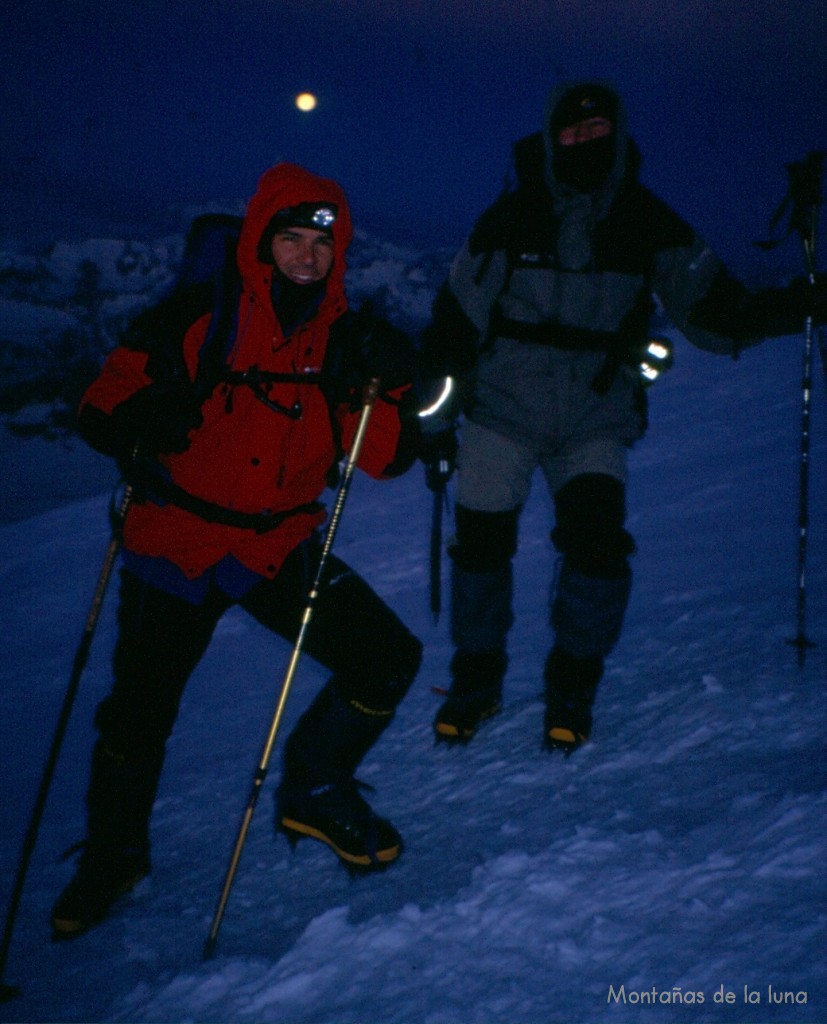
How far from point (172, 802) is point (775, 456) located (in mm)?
8099

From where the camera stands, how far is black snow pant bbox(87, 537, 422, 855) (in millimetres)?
2691

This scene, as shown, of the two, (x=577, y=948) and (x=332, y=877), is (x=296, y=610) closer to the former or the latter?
(x=332, y=877)

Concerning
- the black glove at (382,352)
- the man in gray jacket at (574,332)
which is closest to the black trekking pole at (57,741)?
the black glove at (382,352)

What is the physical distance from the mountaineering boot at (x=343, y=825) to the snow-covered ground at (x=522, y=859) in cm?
9

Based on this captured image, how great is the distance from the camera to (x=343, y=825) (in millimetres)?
2895

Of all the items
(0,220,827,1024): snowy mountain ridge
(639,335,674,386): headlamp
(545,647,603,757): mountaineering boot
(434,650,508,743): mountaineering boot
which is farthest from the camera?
(434,650,508,743): mountaineering boot

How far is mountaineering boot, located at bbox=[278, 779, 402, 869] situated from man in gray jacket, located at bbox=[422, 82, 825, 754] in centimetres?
94

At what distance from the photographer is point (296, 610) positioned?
2.85m

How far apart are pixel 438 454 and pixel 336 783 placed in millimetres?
1448

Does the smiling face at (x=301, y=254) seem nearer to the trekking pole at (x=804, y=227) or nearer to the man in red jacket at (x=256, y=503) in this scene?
the man in red jacket at (x=256, y=503)

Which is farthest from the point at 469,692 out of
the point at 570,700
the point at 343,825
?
the point at 343,825

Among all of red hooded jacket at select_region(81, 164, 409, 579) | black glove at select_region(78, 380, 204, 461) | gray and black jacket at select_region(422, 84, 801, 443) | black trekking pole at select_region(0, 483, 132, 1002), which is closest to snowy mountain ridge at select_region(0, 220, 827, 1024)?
black trekking pole at select_region(0, 483, 132, 1002)

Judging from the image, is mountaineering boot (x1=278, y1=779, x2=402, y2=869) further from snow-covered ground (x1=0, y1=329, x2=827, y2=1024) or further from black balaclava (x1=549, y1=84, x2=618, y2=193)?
black balaclava (x1=549, y1=84, x2=618, y2=193)

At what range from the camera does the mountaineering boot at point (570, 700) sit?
11.0ft
